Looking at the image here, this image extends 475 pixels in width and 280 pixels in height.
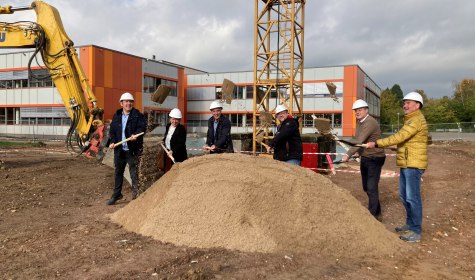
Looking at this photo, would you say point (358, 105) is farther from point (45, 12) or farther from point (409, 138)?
→ point (45, 12)

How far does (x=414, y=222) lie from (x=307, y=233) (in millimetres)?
1621

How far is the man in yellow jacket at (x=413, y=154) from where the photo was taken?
5156 mm

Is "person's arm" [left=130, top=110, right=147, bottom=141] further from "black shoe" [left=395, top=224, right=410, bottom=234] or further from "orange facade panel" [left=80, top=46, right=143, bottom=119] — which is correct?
"orange facade panel" [left=80, top=46, right=143, bottom=119]

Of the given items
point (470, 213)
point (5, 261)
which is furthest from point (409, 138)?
point (5, 261)

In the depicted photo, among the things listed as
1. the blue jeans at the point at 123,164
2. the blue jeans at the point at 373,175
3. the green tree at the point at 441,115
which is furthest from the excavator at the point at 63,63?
the green tree at the point at 441,115

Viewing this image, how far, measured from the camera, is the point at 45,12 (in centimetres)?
1018

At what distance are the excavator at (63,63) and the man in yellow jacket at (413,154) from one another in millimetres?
7642

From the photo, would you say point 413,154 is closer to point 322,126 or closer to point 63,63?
point 63,63

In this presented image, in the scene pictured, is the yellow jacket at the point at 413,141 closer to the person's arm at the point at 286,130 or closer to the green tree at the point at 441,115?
the person's arm at the point at 286,130

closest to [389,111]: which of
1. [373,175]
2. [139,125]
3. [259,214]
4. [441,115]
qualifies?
[441,115]

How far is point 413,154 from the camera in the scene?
516 centimetres

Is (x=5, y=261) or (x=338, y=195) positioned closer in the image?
(x=5, y=261)

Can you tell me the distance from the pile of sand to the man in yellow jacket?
0.46 m

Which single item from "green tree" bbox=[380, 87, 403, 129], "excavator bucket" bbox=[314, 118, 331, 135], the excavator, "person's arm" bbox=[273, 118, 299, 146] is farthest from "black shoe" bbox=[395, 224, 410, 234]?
"green tree" bbox=[380, 87, 403, 129]
